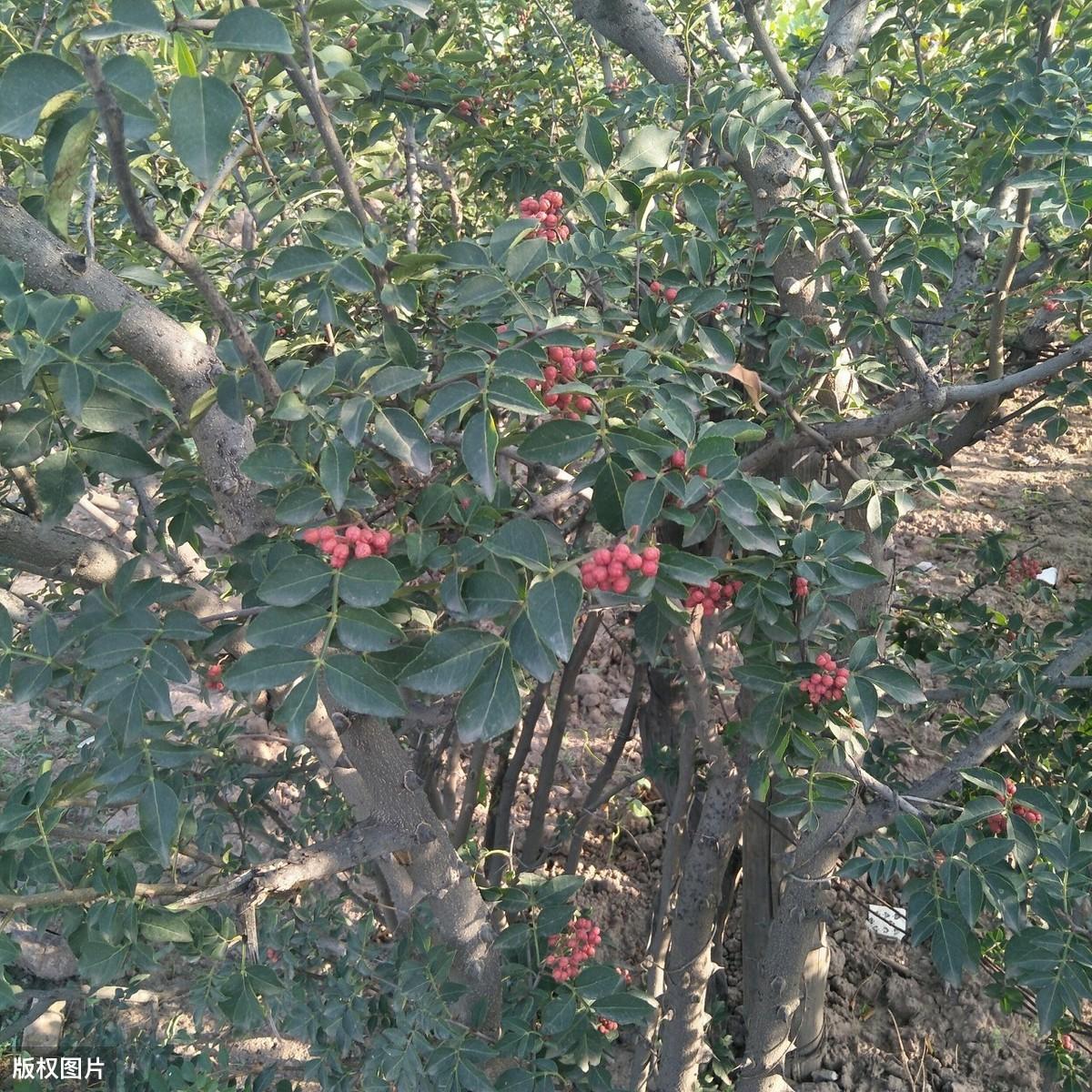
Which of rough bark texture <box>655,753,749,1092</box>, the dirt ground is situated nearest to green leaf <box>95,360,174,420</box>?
A: rough bark texture <box>655,753,749,1092</box>

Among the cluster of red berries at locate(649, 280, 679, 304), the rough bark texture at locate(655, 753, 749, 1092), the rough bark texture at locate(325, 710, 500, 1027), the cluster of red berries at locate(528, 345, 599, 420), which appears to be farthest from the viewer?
the rough bark texture at locate(655, 753, 749, 1092)

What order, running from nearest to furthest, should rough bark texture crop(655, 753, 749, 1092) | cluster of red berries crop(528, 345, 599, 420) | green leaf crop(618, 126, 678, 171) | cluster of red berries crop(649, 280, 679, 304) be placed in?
cluster of red berries crop(528, 345, 599, 420)
green leaf crop(618, 126, 678, 171)
cluster of red berries crop(649, 280, 679, 304)
rough bark texture crop(655, 753, 749, 1092)

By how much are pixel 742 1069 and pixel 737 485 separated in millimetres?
1804

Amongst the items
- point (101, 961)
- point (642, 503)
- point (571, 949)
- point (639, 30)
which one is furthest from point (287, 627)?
point (639, 30)

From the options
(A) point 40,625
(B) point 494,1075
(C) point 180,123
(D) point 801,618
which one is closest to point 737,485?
(D) point 801,618

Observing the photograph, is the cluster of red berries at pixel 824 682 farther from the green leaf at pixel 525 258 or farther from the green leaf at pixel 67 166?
the green leaf at pixel 67 166

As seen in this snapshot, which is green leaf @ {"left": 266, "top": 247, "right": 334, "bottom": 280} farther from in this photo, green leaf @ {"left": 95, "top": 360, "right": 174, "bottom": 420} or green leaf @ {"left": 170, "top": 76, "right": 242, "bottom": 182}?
green leaf @ {"left": 170, "top": 76, "right": 242, "bottom": 182}

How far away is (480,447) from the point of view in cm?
90

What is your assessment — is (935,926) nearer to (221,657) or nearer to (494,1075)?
(494,1075)

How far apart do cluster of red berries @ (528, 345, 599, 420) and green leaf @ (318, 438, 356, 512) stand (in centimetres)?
23

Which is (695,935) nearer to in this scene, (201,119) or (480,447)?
(480,447)

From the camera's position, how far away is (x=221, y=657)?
1.56 meters

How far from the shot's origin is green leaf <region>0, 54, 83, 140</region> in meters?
0.67

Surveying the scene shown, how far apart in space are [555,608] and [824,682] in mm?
583
